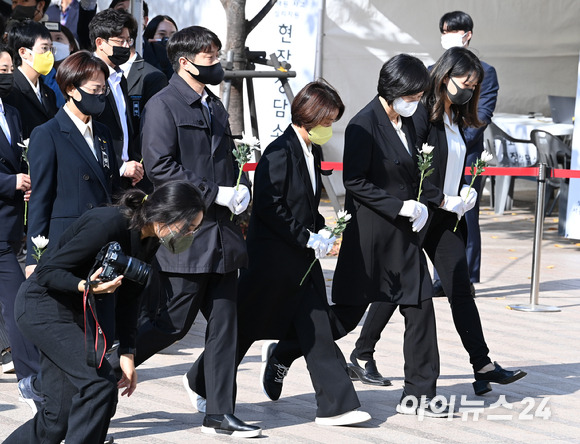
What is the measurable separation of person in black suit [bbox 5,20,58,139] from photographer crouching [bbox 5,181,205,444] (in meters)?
2.53

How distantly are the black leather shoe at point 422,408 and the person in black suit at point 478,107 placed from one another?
127 inches

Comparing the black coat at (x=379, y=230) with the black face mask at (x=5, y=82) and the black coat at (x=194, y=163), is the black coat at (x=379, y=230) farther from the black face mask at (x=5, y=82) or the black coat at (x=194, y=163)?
the black face mask at (x=5, y=82)

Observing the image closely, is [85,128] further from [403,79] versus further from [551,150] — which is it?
[551,150]

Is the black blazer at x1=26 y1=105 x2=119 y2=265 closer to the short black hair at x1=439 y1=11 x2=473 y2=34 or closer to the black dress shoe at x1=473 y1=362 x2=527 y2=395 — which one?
the black dress shoe at x1=473 y1=362 x2=527 y2=395

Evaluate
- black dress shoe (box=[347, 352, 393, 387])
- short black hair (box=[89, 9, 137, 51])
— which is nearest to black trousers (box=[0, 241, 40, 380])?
short black hair (box=[89, 9, 137, 51])

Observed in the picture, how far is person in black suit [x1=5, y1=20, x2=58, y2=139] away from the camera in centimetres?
672

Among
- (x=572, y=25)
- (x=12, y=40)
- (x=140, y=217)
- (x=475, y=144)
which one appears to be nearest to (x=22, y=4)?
(x=12, y=40)

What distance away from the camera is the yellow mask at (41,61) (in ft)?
22.1

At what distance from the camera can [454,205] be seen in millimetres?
6258

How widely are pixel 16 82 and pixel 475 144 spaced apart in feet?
13.1

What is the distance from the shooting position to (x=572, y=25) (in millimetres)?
16031

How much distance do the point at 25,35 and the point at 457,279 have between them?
293cm

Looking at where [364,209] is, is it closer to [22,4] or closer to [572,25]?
[22,4]

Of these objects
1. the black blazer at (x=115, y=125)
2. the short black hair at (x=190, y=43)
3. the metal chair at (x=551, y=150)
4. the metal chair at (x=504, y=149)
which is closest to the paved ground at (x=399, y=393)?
the black blazer at (x=115, y=125)
